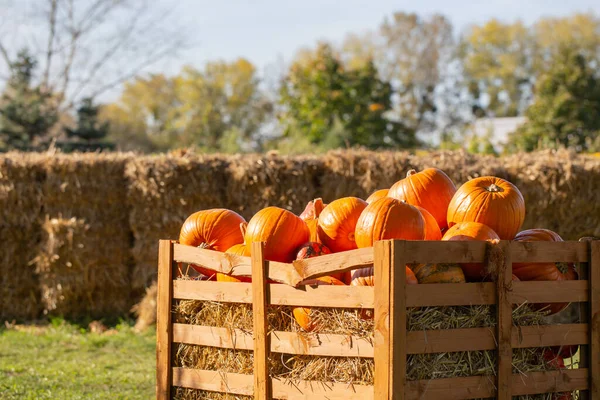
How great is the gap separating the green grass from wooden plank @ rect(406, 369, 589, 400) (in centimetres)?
306

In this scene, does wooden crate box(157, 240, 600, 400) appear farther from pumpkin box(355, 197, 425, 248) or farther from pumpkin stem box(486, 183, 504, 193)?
pumpkin stem box(486, 183, 504, 193)

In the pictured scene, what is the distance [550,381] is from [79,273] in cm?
664

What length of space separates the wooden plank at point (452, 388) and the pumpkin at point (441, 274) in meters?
0.39

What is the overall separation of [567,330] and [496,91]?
2150 inches

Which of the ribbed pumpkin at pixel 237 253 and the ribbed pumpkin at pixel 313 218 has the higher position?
the ribbed pumpkin at pixel 313 218

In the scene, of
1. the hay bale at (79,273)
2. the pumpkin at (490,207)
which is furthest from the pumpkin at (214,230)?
the hay bale at (79,273)

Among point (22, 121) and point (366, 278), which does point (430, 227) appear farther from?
point (22, 121)

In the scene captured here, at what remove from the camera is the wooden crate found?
2764 mm

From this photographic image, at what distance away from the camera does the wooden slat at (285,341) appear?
2943mm

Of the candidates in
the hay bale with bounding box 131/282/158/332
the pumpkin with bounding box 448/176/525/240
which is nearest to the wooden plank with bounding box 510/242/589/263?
the pumpkin with bounding box 448/176/525/240

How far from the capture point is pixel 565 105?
22781 millimetres

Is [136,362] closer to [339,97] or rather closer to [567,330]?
[567,330]

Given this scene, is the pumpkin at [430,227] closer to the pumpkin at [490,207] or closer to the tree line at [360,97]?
the pumpkin at [490,207]

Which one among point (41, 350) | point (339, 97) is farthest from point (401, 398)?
point (339, 97)
